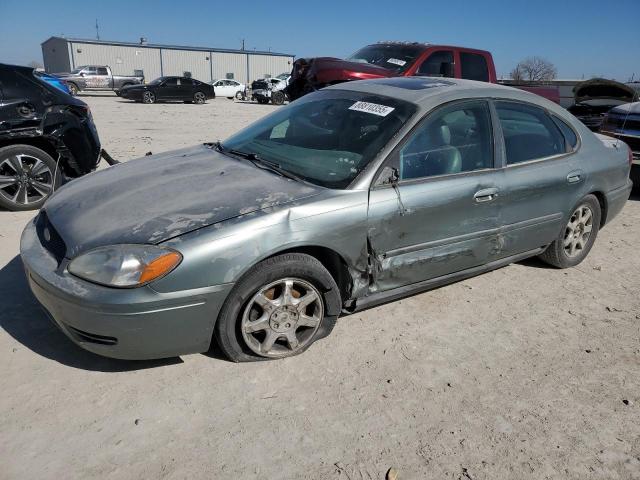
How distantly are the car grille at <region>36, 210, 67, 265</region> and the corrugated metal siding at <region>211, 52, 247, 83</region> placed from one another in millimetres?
58460

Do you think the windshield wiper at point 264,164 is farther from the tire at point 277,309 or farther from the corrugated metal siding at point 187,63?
the corrugated metal siding at point 187,63

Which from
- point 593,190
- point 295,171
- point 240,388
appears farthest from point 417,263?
point 593,190

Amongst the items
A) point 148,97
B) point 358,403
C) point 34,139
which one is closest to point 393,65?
point 34,139

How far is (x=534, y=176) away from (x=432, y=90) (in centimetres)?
100

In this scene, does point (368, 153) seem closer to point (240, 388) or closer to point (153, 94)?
point (240, 388)

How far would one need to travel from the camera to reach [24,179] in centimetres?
527

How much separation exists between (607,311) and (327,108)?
254 cm

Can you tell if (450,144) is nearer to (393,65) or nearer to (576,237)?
(576,237)

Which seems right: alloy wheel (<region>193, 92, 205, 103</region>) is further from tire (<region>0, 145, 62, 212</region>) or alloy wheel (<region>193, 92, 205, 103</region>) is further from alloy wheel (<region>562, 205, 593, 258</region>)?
alloy wheel (<region>562, 205, 593, 258</region>)

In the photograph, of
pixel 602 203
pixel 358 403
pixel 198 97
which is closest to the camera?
pixel 358 403

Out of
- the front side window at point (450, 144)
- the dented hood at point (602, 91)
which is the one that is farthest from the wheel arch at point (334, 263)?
the dented hood at point (602, 91)

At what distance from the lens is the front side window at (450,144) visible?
317 cm

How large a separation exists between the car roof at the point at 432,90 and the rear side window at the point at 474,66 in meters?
5.81

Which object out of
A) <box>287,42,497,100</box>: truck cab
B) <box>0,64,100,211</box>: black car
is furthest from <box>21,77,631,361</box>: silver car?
<box>287,42,497,100</box>: truck cab
